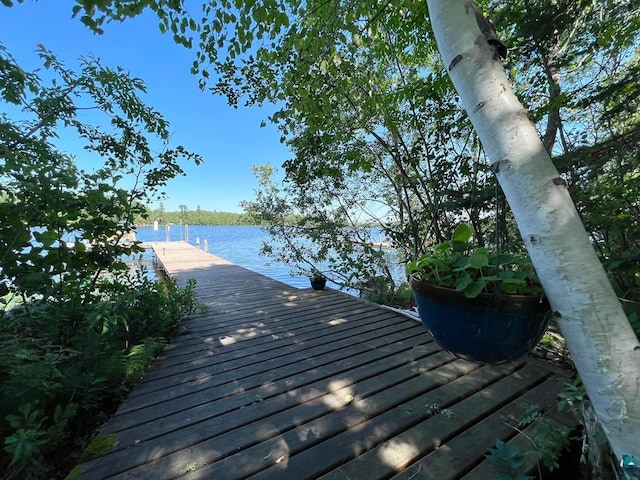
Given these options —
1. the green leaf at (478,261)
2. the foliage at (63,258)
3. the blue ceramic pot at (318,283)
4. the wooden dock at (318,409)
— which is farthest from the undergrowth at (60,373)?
the blue ceramic pot at (318,283)

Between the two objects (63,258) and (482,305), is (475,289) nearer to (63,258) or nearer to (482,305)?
(482,305)

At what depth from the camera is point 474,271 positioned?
2.88 feet

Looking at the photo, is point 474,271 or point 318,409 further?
point 318,409

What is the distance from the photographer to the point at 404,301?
404 cm

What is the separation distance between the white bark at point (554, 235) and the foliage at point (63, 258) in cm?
195

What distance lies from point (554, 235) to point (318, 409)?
163 cm

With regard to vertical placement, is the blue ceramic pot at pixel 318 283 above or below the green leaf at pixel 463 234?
below

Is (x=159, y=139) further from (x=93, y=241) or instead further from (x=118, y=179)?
(x=93, y=241)

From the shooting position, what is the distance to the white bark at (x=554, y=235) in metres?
0.56

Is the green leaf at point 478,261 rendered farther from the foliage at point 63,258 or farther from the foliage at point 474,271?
the foliage at point 63,258

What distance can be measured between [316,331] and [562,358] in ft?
7.10

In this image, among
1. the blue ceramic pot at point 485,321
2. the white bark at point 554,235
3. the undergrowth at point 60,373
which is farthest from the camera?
the undergrowth at point 60,373

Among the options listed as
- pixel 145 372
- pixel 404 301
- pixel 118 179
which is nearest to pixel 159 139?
pixel 118 179

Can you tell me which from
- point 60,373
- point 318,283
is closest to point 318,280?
point 318,283
